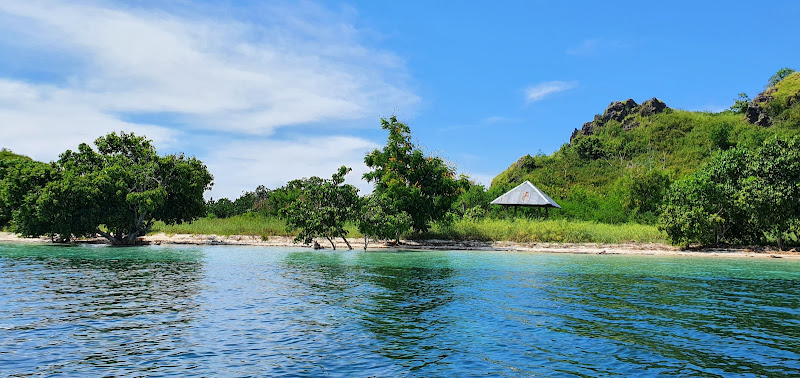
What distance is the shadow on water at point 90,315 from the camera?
8953mm

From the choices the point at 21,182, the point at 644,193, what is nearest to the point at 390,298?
the point at 21,182

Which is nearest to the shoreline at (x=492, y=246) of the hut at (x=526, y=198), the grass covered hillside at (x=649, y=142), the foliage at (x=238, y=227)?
the foliage at (x=238, y=227)

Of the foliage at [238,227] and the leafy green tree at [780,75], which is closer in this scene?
the foliage at [238,227]

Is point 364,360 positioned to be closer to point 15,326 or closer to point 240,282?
point 15,326

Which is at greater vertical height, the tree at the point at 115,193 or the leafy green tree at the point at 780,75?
the leafy green tree at the point at 780,75

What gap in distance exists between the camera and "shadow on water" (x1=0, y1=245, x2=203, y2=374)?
8.95 meters

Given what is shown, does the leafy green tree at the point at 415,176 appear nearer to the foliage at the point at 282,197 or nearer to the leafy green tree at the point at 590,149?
the foliage at the point at 282,197

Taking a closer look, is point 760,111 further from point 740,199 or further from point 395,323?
point 395,323

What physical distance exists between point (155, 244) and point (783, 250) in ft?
153

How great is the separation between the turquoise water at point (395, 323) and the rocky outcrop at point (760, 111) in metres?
74.1

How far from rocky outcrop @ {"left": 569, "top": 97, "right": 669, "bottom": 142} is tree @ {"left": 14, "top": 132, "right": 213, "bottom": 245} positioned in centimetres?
8455

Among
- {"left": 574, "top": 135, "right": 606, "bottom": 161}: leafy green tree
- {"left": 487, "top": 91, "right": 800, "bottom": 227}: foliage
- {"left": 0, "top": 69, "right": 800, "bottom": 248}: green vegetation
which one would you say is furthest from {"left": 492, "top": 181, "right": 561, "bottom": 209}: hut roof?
{"left": 574, "top": 135, "right": 606, "bottom": 161}: leafy green tree

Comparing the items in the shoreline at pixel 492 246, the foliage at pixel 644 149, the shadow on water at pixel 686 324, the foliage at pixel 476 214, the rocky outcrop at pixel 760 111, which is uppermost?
the rocky outcrop at pixel 760 111

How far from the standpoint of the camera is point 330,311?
13.6 m
